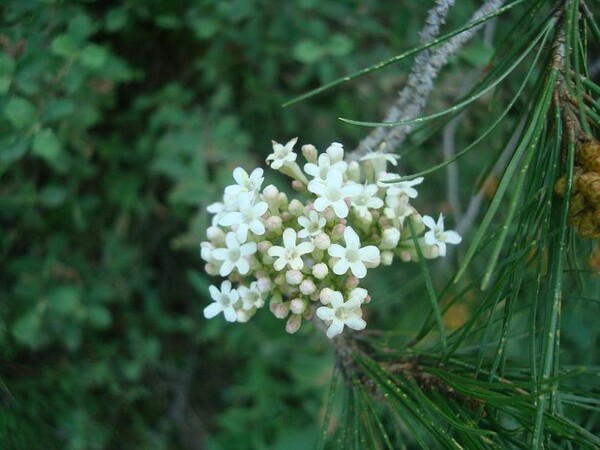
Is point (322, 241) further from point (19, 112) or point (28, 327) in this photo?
point (28, 327)

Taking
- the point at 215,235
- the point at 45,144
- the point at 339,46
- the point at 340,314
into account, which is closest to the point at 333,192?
the point at 340,314

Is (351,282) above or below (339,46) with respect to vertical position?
below

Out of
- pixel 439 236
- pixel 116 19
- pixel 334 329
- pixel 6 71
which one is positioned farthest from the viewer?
pixel 116 19

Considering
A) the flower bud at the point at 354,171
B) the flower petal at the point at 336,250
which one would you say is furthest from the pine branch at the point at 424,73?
the flower petal at the point at 336,250

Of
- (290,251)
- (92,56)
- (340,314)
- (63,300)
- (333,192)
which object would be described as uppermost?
(92,56)

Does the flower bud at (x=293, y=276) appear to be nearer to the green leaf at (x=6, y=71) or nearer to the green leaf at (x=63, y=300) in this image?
the green leaf at (x=6, y=71)

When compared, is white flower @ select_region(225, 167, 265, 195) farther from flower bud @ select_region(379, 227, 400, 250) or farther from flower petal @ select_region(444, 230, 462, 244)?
flower petal @ select_region(444, 230, 462, 244)
